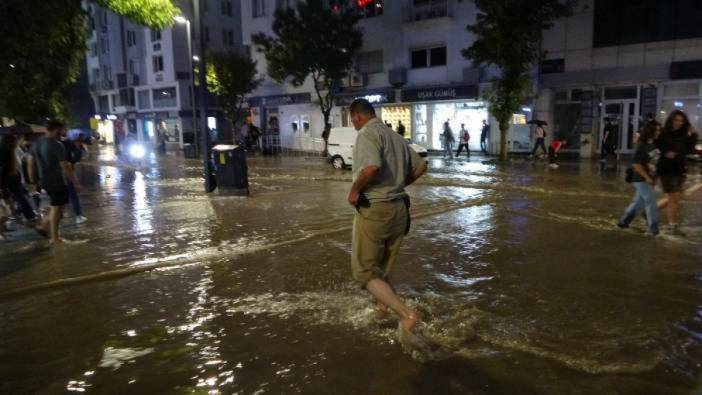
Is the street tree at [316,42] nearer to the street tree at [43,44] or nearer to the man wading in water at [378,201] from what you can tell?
the street tree at [43,44]

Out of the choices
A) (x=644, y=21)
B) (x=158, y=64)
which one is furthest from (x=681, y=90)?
(x=158, y=64)

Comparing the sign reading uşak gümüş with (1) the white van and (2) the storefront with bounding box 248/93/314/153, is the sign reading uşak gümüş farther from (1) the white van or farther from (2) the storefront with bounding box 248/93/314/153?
(2) the storefront with bounding box 248/93/314/153

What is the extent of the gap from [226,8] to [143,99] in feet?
39.9

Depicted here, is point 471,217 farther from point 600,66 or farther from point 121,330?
point 600,66

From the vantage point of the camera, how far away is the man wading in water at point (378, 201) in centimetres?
400

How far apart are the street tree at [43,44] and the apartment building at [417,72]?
47.8 feet

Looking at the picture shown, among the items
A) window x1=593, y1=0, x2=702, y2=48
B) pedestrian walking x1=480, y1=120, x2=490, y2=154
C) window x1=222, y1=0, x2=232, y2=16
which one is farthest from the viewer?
window x1=222, y1=0, x2=232, y2=16

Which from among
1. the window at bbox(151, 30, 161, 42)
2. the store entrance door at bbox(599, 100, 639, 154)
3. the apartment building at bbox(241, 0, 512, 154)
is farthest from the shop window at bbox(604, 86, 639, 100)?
the window at bbox(151, 30, 161, 42)

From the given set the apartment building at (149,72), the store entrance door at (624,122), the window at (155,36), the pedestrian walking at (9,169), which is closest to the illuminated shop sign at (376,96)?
the store entrance door at (624,122)

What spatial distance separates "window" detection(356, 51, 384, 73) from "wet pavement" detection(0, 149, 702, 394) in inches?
860

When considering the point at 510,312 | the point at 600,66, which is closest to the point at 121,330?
the point at 510,312

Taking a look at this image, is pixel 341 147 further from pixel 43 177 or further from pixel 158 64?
pixel 158 64

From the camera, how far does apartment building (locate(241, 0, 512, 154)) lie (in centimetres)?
2655

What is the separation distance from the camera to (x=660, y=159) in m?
7.42
